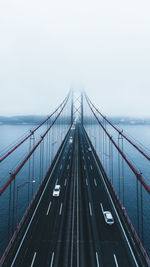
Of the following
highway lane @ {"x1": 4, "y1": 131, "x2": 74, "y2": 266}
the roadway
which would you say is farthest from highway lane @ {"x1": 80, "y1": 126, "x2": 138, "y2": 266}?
highway lane @ {"x1": 4, "y1": 131, "x2": 74, "y2": 266}

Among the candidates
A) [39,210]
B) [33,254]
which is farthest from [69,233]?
[39,210]

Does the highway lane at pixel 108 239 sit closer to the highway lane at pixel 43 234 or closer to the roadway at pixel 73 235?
the roadway at pixel 73 235

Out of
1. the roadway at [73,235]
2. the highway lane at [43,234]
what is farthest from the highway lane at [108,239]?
the highway lane at [43,234]

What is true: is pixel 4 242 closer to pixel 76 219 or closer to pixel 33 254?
pixel 33 254

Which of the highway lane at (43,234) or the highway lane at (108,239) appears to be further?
the highway lane at (43,234)

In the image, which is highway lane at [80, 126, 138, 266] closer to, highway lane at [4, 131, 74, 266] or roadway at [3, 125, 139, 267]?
roadway at [3, 125, 139, 267]

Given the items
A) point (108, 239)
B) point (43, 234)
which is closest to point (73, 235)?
point (43, 234)

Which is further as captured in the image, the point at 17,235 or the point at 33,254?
the point at 17,235

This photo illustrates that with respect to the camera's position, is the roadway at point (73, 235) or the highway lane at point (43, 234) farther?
the highway lane at point (43, 234)
